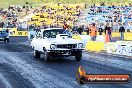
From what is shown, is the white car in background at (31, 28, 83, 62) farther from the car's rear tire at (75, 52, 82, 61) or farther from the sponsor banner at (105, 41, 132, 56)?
the sponsor banner at (105, 41, 132, 56)

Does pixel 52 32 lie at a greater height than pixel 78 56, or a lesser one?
greater

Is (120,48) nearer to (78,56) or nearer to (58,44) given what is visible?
(78,56)

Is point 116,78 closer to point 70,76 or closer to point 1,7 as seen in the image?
point 70,76

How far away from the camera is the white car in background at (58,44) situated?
19.5 meters

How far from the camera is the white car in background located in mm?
19531

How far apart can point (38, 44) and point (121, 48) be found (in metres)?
6.67

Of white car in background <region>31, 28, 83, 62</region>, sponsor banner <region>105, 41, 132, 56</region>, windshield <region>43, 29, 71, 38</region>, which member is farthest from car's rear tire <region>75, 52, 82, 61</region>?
sponsor banner <region>105, 41, 132, 56</region>

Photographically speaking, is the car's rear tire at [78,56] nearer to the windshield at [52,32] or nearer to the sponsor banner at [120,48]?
the windshield at [52,32]

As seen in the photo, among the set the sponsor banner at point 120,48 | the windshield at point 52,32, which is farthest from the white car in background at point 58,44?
the sponsor banner at point 120,48

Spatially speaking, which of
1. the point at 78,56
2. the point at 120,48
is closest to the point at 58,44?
the point at 78,56

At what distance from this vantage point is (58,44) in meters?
19.5

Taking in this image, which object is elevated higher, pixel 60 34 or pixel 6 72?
pixel 60 34

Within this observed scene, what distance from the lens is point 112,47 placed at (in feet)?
87.9

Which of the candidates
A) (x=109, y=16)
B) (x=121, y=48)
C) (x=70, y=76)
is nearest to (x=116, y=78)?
(x=70, y=76)
